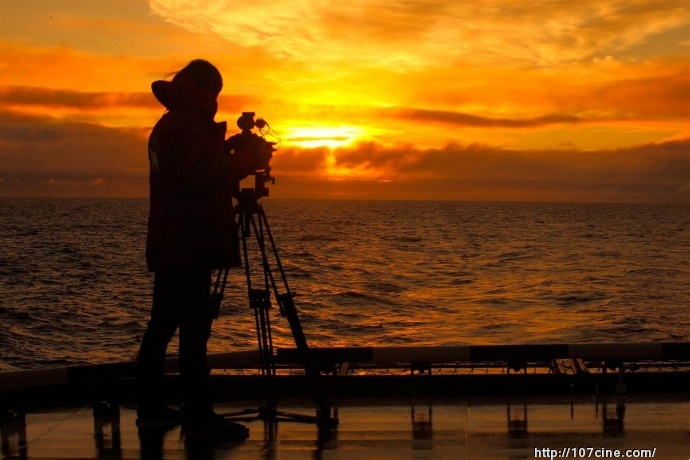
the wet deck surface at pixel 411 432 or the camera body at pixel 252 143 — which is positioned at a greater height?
the camera body at pixel 252 143

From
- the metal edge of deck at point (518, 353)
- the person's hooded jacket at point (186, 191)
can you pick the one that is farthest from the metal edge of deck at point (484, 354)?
the person's hooded jacket at point (186, 191)

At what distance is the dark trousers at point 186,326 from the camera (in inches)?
206

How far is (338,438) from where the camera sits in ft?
17.5

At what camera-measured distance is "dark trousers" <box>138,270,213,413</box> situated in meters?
5.23

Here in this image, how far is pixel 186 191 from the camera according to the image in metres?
5.04

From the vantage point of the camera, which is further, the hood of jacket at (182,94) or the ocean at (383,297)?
the ocean at (383,297)

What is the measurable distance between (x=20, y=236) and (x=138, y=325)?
5706 cm

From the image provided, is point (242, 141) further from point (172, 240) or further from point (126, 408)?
point (126, 408)

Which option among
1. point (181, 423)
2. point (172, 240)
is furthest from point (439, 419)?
point (172, 240)

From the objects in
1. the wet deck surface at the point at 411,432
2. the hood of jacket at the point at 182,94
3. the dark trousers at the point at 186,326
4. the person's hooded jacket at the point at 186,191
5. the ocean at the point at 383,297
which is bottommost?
the ocean at the point at 383,297

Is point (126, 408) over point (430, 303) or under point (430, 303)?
over

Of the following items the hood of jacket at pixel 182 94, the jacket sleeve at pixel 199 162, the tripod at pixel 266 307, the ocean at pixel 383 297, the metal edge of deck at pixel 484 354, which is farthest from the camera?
the ocean at pixel 383 297

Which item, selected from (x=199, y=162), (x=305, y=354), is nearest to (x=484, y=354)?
(x=305, y=354)

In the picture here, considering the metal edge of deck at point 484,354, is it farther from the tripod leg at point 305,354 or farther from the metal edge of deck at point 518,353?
the tripod leg at point 305,354
